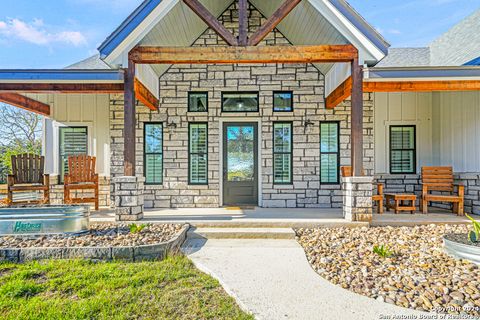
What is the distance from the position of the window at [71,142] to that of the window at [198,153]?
2.45 metres

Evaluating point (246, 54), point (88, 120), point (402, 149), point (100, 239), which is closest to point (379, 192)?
point (402, 149)

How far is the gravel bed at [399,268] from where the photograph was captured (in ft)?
8.36

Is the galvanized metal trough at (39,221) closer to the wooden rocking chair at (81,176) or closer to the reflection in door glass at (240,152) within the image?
the wooden rocking chair at (81,176)

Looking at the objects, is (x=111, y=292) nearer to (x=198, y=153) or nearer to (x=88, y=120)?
(x=198, y=153)

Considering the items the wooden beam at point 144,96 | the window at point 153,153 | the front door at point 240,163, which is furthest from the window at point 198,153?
the wooden beam at point 144,96

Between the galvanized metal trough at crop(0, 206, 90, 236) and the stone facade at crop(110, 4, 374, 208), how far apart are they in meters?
2.66

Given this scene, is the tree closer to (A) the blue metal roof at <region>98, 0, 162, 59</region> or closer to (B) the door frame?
(B) the door frame

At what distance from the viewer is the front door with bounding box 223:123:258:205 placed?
6.96 m

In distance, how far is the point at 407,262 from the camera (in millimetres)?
3430

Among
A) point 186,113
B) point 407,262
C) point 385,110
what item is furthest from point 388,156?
point 186,113

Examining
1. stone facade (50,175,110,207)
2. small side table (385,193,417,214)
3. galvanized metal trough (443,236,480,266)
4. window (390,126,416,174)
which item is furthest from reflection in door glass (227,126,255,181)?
galvanized metal trough (443,236,480,266)

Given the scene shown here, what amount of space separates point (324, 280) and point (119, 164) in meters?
5.37

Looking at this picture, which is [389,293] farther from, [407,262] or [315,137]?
[315,137]

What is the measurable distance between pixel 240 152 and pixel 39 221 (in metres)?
4.02
